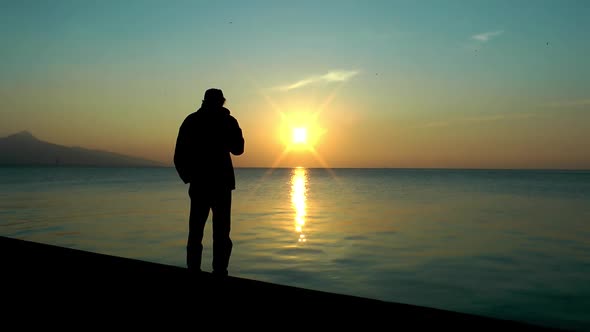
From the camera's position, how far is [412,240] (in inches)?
602

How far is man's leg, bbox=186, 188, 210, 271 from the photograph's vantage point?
547 centimetres

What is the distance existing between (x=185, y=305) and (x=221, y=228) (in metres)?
1.55

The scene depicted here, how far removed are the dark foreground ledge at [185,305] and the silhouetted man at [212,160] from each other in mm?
648

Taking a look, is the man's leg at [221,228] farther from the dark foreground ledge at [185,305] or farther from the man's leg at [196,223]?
the dark foreground ledge at [185,305]

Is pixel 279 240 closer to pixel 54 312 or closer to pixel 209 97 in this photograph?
pixel 209 97

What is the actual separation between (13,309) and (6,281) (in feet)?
4.17

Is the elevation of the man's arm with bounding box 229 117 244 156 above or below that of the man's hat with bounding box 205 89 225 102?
below

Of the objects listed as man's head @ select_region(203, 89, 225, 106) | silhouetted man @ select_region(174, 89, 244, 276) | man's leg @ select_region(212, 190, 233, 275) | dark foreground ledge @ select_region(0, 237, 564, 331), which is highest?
man's head @ select_region(203, 89, 225, 106)

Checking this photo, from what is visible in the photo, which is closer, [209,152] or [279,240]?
[209,152]

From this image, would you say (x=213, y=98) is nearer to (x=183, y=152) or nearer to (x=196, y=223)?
(x=183, y=152)

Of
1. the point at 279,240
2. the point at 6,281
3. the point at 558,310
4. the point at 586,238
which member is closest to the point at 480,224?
the point at 586,238

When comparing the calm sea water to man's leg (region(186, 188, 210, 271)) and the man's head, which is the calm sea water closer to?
man's leg (region(186, 188, 210, 271))

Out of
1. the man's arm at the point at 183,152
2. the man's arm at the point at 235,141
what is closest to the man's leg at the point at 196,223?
the man's arm at the point at 183,152

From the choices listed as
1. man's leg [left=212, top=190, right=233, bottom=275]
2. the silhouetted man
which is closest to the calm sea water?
man's leg [left=212, top=190, right=233, bottom=275]
